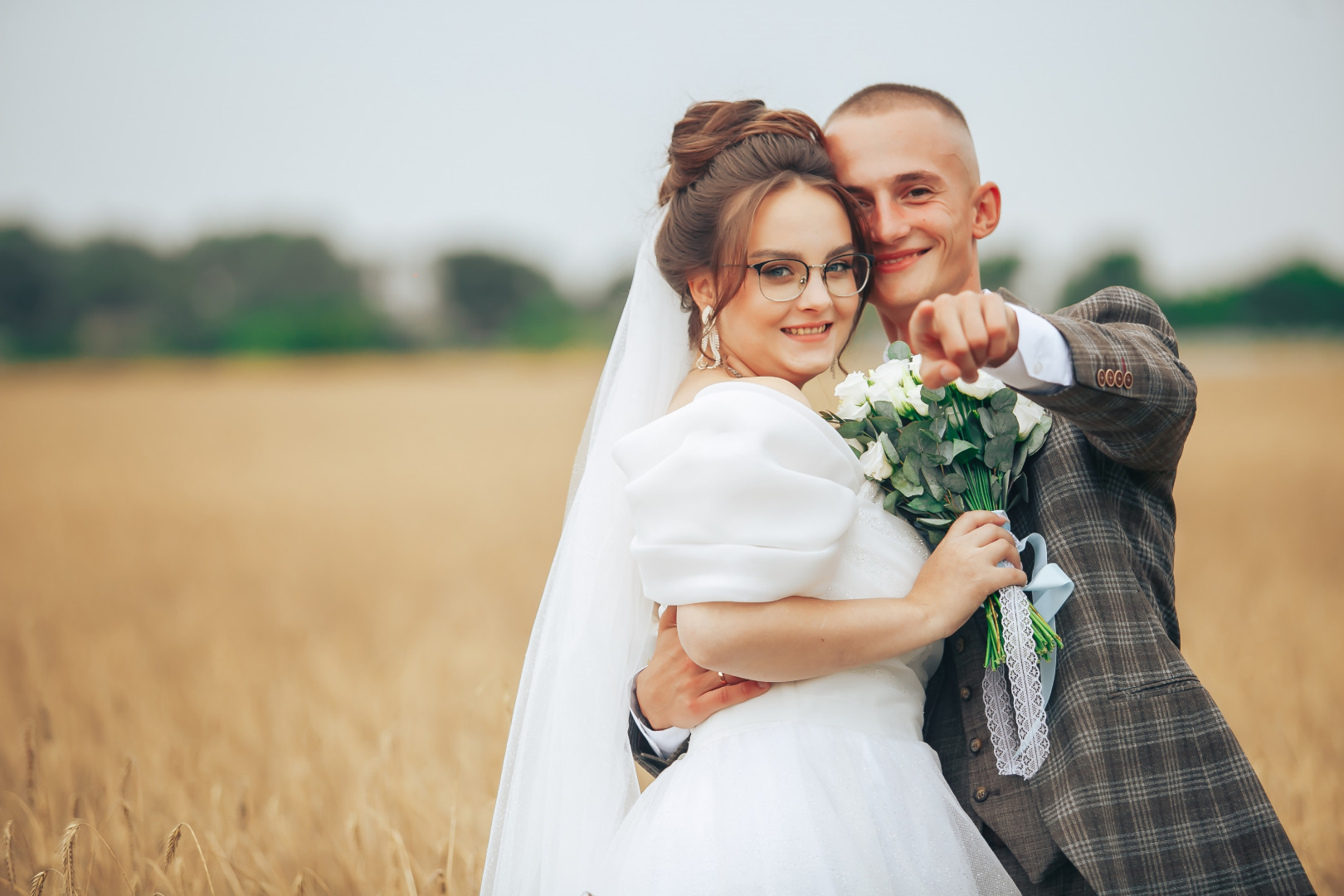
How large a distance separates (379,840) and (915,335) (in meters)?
3.32

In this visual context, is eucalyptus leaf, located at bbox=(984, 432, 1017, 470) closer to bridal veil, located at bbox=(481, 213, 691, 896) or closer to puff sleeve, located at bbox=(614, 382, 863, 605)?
puff sleeve, located at bbox=(614, 382, 863, 605)

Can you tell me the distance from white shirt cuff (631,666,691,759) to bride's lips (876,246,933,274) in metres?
1.47

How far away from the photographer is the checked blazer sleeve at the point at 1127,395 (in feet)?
6.70

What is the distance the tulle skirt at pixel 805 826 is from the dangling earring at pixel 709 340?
1038 millimetres

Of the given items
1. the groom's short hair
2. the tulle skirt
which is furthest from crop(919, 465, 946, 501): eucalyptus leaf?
the groom's short hair

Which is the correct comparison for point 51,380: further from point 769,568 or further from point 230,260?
point 769,568

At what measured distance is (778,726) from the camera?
7.38ft

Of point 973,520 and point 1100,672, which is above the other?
point 973,520

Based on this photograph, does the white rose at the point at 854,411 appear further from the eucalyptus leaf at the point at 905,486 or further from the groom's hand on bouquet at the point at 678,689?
the groom's hand on bouquet at the point at 678,689

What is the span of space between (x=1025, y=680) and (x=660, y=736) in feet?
3.31

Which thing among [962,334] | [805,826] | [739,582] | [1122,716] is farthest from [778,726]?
[962,334]

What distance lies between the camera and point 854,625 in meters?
2.12

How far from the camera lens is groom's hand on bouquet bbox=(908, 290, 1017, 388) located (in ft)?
6.29

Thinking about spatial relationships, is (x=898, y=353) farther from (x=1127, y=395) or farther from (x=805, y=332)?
(x=1127, y=395)
